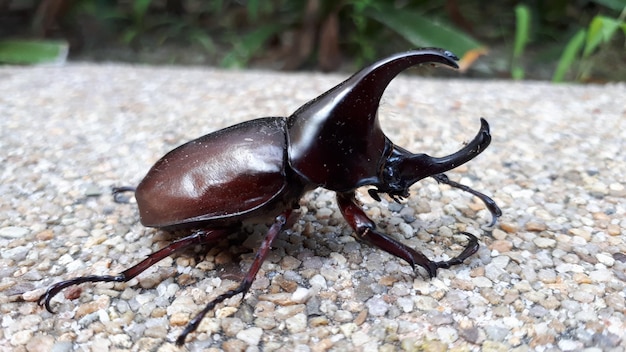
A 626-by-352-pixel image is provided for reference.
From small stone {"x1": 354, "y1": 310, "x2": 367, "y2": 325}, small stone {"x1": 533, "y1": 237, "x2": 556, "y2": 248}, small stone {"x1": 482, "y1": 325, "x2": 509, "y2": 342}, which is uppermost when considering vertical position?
small stone {"x1": 482, "y1": 325, "x2": 509, "y2": 342}

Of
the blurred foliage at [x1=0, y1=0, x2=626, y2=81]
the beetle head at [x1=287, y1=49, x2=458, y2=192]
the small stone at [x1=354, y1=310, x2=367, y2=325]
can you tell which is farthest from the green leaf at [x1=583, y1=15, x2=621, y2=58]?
the small stone at [x1=354, y1=310, x2=367, y2=325]

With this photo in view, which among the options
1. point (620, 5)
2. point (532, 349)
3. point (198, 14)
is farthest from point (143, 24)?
point (532, 349)

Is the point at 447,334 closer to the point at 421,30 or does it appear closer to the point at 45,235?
the point at 45,235

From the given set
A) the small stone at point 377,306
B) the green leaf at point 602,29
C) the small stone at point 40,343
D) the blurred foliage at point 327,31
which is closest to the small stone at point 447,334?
the small stone at point 377,306

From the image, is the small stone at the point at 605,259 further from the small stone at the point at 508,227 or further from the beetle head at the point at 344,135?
the beetle head at the point at 344,135

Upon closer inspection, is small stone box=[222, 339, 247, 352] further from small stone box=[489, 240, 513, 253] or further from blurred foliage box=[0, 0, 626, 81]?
blurred foliage box=[0, 0, 626, 81]

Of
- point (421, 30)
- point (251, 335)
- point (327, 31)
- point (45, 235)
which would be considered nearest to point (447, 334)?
point (251, 335)

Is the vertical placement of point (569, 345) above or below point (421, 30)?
above

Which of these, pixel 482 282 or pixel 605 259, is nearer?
pixel 482 282
